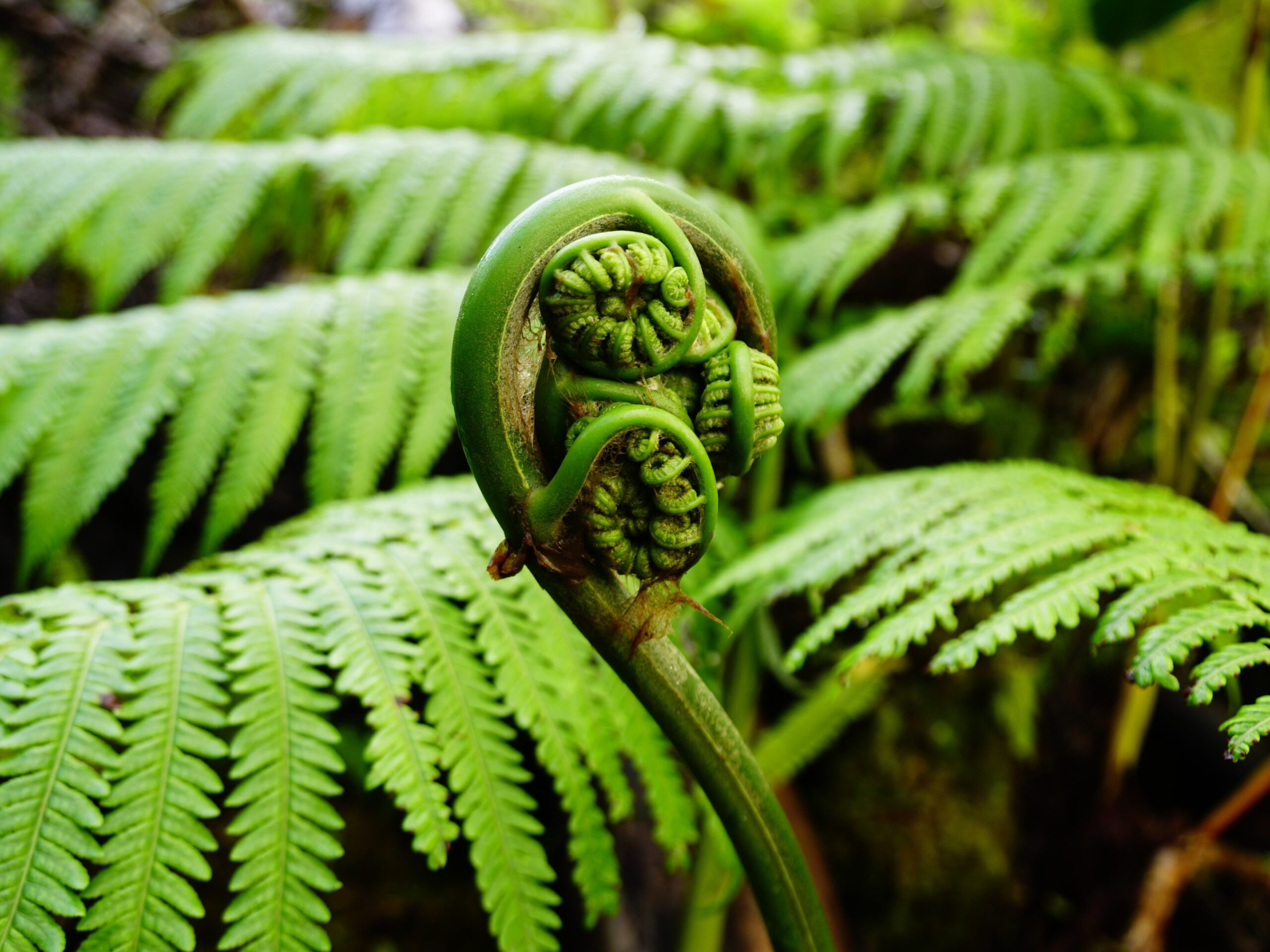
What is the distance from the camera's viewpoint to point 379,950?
172 cm

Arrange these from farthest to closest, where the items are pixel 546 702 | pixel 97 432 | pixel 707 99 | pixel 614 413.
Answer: pixel 707 99 → pixel 97 432 → pixel 546 702 → pixel 614 413

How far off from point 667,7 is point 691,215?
390cm

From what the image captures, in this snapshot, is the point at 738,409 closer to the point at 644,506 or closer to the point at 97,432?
the point at 644,506

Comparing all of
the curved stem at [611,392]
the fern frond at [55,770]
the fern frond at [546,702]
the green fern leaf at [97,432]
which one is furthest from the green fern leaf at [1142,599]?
the green fern leaf at [97,432]

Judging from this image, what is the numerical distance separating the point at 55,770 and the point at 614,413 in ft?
2.16

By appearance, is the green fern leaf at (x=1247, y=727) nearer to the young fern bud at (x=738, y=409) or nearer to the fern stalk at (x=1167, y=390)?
the young fern bud at (x=738, y=409)

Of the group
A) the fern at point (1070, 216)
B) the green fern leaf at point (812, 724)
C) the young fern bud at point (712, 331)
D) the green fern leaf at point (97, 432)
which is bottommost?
the green fern leaf at point (812, 724)

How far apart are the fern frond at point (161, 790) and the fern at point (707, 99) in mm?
1411

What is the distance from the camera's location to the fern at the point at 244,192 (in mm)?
1460

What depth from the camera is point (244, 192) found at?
1.52 meters

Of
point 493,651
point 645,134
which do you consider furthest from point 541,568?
point 645,134

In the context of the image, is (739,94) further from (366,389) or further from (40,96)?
(40,96)

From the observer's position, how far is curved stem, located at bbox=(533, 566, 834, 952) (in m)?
0.55

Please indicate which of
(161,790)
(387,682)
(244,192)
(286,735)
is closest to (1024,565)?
(387,682)
